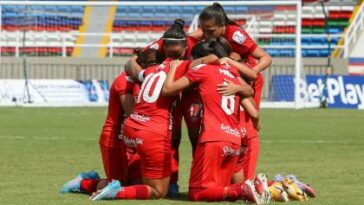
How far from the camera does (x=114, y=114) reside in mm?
11656

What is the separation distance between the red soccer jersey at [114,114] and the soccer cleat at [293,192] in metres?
2.08

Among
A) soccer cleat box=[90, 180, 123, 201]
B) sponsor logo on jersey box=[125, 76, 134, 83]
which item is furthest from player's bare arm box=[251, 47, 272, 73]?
soccer cleat box=[90, 180, 123, 201]

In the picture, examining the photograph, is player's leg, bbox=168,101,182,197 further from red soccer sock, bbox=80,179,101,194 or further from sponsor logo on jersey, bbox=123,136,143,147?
red soccer sock, bbox=80,179,101,194

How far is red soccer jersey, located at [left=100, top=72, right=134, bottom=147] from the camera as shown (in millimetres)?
11492

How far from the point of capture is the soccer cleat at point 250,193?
9.87 metres

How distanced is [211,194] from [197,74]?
1.18 meters

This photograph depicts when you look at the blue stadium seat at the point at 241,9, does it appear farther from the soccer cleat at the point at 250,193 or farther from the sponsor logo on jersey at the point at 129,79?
the soccer cleat at the point at 250,193

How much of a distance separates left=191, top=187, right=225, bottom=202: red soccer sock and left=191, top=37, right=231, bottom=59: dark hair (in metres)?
1.35

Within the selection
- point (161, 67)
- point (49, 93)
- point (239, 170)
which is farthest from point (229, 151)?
point (49, 93)

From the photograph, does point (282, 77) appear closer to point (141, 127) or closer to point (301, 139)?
point (301, 139)

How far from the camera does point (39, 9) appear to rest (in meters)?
31.8

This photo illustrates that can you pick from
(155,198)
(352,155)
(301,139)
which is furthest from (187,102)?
(301,139)

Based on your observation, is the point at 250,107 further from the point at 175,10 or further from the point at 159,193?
the point at 175,10

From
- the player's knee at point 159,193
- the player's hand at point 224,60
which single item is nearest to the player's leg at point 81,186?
the player's knee at point 159,193
